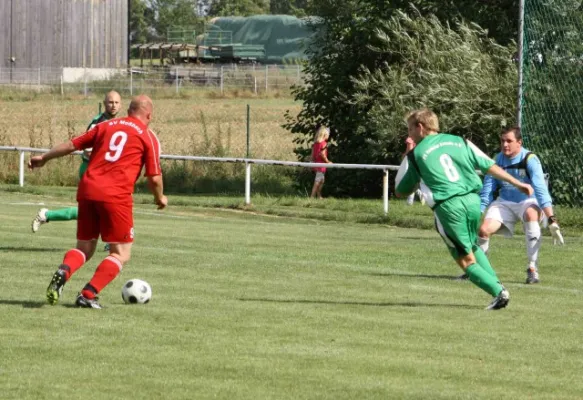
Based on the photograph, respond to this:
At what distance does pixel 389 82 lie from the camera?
25.0 meters

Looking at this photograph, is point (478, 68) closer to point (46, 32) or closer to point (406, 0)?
point (406, 0)

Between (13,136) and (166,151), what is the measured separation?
5.82 metres

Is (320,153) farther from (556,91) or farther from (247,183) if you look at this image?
(556,91)

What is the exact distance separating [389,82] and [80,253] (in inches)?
596

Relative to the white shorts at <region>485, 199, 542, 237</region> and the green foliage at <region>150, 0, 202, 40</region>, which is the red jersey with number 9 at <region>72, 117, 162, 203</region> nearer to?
the white shorts at <region>485, 199, 542, 237</region>

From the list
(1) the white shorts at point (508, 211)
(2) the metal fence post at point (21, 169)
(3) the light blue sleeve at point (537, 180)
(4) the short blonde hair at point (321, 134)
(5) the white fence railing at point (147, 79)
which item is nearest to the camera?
(3) the light blue sleeve at point (537, 180)

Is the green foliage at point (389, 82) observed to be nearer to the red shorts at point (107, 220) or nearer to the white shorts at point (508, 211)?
the white shorts at point (508, 211)

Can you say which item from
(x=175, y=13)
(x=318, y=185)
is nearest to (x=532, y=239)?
(x=318, y=185)

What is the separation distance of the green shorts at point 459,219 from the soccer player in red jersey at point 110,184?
91.9 inches

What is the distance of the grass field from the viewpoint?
765 cm

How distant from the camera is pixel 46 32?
213 ft

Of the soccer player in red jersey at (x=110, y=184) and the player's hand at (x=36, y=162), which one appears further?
the player's hand at (x=36, y=162)

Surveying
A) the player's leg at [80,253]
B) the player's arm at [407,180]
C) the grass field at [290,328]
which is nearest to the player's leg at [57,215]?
the grass field at [290,328]

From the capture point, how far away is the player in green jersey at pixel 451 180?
1065 centimetres
